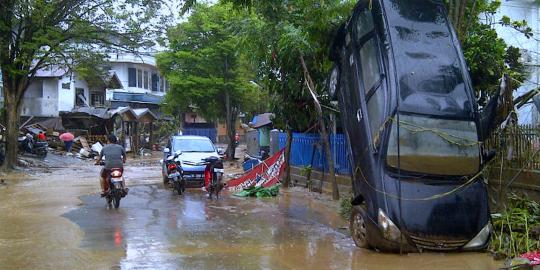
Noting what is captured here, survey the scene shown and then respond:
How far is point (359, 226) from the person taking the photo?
23.8ft

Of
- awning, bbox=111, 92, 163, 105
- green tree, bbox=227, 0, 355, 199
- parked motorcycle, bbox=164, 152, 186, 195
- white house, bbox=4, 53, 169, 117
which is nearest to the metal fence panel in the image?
awning, bbox=111, 92, 163, 105

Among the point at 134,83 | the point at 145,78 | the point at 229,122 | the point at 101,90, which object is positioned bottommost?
the point at 229,122

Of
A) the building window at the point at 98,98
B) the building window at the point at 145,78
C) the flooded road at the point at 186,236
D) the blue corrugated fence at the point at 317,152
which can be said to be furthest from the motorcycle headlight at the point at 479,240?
the building window at the point at 145,78

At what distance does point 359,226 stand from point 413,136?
4.63 feet

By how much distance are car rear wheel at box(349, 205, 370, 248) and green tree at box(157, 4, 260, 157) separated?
22537mm

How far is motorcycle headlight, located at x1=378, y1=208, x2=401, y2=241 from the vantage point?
6508mm

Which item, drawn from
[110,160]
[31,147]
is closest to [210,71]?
[31,147]

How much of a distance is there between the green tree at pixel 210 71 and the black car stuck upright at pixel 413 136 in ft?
71.6

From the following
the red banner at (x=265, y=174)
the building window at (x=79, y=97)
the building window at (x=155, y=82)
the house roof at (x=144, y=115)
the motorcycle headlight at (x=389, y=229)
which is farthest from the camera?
the building window at (x=155, y=82)

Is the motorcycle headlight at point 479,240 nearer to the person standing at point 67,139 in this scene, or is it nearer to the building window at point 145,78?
the person standing at point 67,139

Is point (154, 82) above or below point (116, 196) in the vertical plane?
above

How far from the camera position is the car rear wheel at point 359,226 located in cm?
704

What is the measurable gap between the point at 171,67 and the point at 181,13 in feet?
80.5

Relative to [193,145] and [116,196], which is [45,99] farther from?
[116,196]
